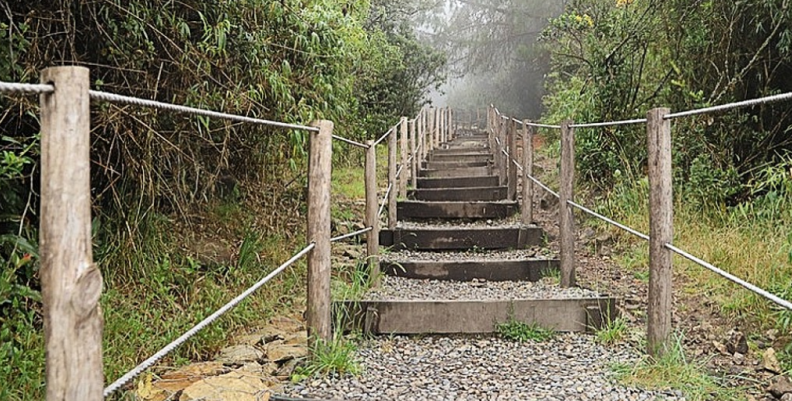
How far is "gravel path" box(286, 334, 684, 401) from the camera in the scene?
2.45 meters

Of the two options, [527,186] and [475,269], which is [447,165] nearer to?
[527,186]

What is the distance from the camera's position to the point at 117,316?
2629 millimetres

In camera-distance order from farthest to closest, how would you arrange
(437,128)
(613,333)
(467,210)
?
1. (437,128)
2. (467,210)
3. (613,333)

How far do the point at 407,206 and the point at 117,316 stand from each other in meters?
3.30

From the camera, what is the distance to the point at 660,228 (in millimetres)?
2541

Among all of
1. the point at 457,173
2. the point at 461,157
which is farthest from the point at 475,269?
the point at 461,157

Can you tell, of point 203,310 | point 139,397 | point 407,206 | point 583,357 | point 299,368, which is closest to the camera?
point 139,397

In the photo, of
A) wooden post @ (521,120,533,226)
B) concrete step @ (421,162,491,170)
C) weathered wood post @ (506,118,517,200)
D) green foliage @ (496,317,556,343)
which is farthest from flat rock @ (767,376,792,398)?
concrete step @ (421,162,491,170)

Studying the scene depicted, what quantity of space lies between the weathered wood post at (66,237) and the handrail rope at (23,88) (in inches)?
0.5

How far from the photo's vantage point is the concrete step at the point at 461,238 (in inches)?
186

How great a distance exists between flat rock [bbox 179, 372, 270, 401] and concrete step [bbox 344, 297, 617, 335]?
3.10 feet

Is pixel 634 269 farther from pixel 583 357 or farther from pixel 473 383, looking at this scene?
pixel 473 383

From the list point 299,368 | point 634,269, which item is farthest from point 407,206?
point 299,368

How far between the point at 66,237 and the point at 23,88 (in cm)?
24
